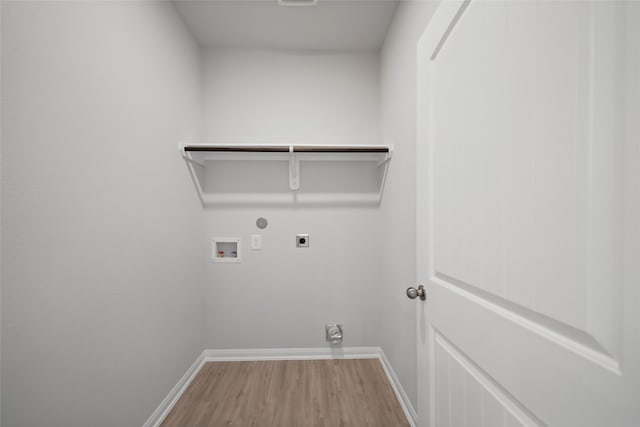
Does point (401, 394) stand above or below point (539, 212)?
Result: below

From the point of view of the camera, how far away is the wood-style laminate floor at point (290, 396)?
147 centimetres

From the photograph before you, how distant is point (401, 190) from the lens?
5.11ft

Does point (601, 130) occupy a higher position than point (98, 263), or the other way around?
point (601, 130)

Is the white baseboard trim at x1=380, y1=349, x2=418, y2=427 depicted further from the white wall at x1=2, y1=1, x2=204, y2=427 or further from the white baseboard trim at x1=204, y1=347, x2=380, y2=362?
the white wall at x1=2, y1=1, x2=204, y2=427

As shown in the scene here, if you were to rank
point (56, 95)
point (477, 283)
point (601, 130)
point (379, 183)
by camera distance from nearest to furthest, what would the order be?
point (601, 130), point (477, 283), point (56, 95), point (379, 183)

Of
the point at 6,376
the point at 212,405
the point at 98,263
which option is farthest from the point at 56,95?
the point at 212,405

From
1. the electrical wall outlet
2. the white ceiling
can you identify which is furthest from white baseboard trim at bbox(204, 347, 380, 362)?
the white ceiling

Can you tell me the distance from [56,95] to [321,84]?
1.67 meters

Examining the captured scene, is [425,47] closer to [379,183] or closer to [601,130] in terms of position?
[601,130]

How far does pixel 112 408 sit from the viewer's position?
1114 mm

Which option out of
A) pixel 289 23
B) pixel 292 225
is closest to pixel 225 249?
pixel 292 225

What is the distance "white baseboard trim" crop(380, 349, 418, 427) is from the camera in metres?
1.41

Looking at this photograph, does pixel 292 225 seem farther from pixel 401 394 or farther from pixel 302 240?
pixel 401 394

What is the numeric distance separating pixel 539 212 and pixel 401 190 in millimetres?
1047
